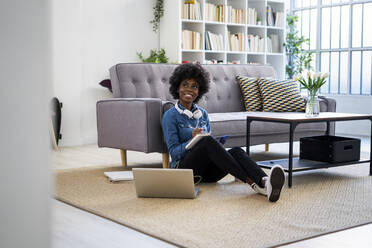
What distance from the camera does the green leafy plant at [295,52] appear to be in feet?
23.7

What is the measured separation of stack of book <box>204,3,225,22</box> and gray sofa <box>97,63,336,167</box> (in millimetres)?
1682

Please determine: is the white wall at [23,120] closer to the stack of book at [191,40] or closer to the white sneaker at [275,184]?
the white sneaker at [275,184]

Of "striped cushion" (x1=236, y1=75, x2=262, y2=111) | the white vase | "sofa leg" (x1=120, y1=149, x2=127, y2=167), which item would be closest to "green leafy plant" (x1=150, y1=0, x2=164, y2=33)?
"striped cushion" (x1=236, y1=75, x2=262, y2=111)

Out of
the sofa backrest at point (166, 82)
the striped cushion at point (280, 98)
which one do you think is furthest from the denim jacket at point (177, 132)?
the striped cushion at point (280, 98)

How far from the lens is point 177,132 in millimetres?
3189

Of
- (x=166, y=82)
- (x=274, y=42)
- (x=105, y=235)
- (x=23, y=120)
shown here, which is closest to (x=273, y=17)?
(x=274, y=42)

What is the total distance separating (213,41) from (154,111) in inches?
119

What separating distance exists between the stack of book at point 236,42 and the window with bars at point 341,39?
1.29 metres

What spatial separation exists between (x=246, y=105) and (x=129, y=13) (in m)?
2.26

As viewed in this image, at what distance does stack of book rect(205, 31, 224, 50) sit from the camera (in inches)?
252

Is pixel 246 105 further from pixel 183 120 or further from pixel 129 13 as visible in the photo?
pixel 129 13

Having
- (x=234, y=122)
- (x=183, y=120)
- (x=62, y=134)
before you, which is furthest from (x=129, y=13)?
(x=183, y=120)

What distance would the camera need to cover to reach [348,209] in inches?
105

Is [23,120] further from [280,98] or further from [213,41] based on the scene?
[213,41]
